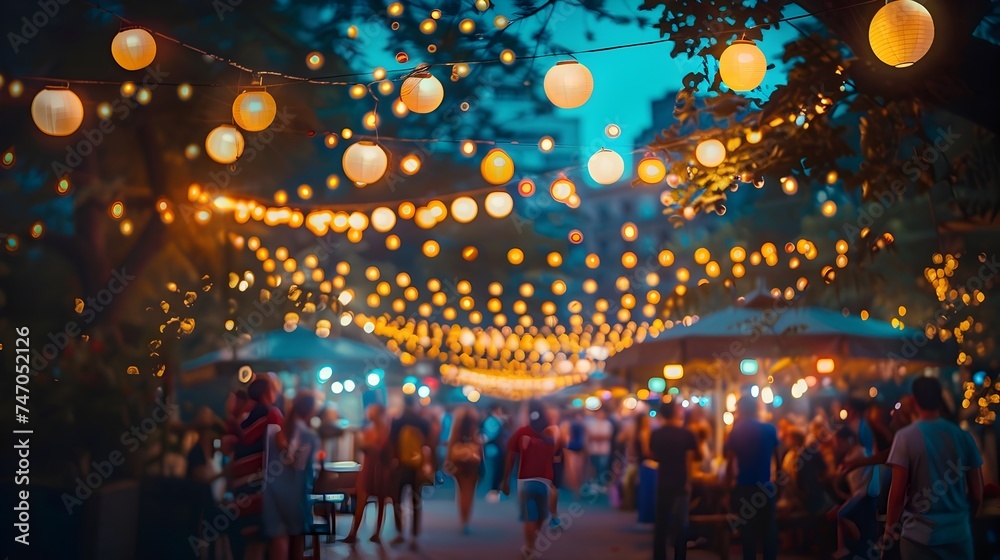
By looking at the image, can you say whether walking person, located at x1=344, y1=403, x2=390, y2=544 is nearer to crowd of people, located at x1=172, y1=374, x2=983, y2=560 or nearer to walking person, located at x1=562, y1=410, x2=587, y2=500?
crowd of people, located at x1=172, y1=374, x2=983, y2=560

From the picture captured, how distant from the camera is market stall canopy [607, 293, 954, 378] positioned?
31.2 ft

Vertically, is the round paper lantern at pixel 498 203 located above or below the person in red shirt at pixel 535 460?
above

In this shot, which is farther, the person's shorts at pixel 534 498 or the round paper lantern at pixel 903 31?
the person's shorts at pixel 534 498

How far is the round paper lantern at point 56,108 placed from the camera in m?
6.29

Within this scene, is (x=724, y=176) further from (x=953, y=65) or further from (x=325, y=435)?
(x=325, y=435)

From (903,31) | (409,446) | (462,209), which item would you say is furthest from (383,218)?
(903,31)

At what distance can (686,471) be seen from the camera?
27.0 ft

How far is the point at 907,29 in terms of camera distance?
466cm

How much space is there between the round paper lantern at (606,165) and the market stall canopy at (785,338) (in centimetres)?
286

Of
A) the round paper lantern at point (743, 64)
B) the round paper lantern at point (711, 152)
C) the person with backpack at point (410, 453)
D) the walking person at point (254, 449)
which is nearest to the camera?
the round paper lantern at point (743, 64)

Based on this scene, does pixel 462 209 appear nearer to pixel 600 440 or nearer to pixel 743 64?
pixel 743 64

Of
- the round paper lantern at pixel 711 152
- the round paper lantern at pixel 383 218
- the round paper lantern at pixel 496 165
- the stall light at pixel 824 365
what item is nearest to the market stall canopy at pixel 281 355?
the round paper lantern at pixel 383 218

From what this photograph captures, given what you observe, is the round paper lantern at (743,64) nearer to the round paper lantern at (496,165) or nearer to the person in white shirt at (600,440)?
the round paper lantern at (496,165)

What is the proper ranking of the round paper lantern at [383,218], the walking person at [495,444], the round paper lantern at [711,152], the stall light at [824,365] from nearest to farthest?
the round paper lantern at [711,152] < the round paper lantern at [383,218] < the stall light at [824,365] < the walking person at [495,444]
